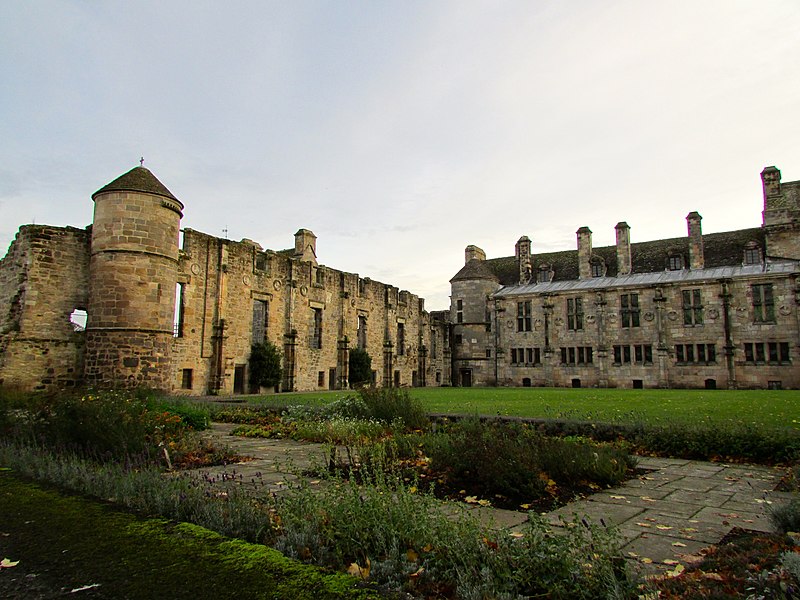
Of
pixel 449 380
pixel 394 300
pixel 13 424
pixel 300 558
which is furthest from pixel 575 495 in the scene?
pixel 449 380

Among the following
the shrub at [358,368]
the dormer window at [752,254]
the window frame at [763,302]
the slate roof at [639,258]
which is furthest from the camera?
the slate roof at [639,258]

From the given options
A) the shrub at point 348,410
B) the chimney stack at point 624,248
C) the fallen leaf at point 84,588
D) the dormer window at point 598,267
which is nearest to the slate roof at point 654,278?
the dormer window at point 598,267

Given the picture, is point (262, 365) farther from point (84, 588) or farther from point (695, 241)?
point (695, 241)

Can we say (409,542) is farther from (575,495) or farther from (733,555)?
(575,495)

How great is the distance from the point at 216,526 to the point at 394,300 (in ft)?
112

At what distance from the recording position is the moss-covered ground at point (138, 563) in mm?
2623

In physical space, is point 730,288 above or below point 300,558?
above

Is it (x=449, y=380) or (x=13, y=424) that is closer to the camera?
(x=13, y=424)

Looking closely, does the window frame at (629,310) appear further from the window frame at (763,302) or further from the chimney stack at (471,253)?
the chimney stack at (471,253)

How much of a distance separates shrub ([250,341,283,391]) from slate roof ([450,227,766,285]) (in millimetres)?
21049

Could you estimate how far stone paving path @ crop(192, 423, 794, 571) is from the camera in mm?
3967

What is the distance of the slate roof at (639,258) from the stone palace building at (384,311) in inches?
5.2

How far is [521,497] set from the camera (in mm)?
5320

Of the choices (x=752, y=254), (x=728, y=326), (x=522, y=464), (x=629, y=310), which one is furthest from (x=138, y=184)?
(x=752, y=254)
